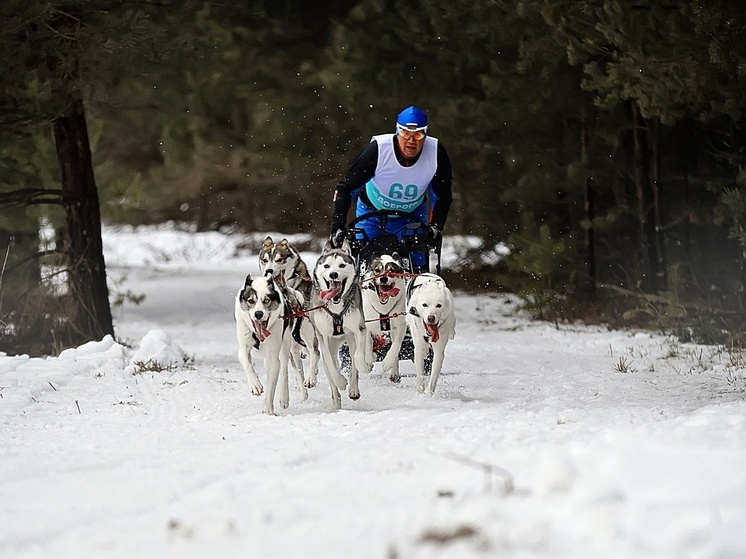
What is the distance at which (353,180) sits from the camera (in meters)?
8.76

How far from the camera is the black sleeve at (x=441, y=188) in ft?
29.1

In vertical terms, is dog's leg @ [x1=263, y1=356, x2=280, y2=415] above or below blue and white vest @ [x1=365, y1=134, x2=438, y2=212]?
below

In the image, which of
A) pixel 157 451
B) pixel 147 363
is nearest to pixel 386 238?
pixel 147 363

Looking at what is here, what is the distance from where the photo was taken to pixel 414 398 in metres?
7.52

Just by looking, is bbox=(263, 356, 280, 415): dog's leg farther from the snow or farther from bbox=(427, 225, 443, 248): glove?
bbox=(427, 225, 443, 248): glove

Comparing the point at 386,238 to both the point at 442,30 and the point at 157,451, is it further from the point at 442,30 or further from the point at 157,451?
the point at 442,30

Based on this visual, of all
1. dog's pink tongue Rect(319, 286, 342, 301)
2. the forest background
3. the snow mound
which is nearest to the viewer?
dog's pink tongue Rect(319, 286, 342, 301)

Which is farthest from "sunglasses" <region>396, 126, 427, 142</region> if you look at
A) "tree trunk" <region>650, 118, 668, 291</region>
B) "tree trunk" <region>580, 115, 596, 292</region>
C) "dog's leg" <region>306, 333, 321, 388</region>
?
"tree trunk" <region>580, 115, 596, 292</region>

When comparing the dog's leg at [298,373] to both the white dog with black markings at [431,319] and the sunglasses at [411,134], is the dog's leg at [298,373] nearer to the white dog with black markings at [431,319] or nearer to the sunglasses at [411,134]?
the white dog with black markings at [431,319]

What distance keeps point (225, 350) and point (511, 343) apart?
128 inches

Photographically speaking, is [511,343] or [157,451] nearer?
[157,451]

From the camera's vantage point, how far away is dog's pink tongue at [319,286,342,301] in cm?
747

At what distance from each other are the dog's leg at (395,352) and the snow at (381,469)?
0.32 feet

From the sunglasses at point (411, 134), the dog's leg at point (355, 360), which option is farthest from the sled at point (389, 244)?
the dog's leg at point (355, 360)
